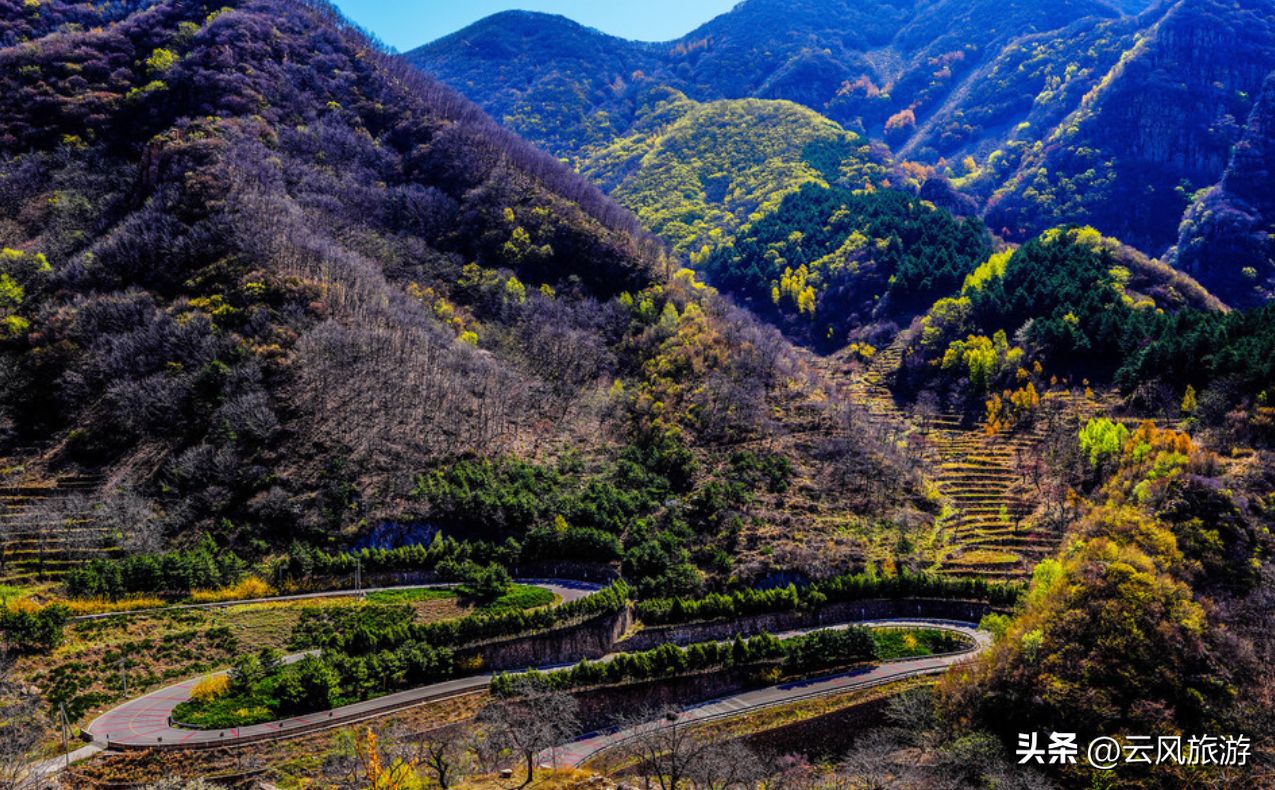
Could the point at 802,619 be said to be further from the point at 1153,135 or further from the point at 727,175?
the point at 1153,135

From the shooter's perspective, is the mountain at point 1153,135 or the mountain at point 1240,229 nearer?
the mountain at point 1240,229

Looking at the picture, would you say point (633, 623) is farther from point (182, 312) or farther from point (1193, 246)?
point (1193, 246)

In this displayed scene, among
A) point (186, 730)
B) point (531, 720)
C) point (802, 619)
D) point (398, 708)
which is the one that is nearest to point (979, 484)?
point (802, 619)

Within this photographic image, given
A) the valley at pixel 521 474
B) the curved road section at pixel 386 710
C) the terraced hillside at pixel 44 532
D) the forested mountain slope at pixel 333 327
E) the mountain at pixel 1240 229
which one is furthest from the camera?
the mountain at pixel 1240 229

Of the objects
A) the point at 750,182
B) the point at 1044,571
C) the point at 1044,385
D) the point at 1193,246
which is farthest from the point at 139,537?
the point at 1193,246

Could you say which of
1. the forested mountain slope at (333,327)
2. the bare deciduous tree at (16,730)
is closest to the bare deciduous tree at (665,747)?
the forested mountain slope at (333,327)

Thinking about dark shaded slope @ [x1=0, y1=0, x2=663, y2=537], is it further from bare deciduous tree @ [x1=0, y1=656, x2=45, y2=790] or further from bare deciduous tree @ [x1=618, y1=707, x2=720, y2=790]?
bare deciduous tree @ [x1=618, y1=707, x2=720, y2=790]

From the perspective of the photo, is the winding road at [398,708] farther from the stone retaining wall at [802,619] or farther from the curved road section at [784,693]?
the stone retaining wall at [802,619]
